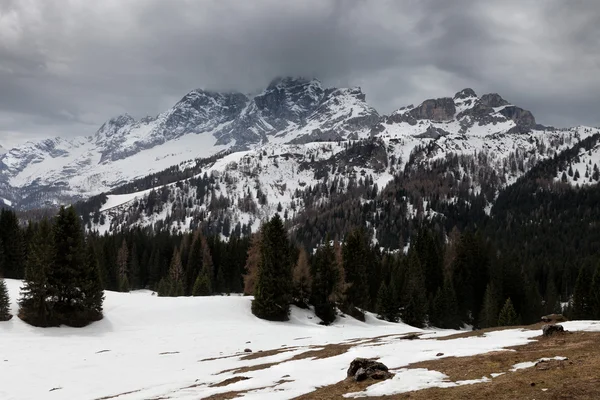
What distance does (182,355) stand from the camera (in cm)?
3042

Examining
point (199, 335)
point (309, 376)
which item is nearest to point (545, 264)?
point (199, 335)

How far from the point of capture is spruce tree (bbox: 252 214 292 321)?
51.5 meters

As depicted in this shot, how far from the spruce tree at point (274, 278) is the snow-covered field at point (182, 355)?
2.85 m

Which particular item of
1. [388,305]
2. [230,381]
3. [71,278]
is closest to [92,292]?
[71,278]

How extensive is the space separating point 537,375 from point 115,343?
104 ft

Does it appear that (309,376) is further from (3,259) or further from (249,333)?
(3,259)

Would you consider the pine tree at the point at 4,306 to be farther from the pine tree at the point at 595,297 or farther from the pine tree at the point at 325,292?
the pine tree at the point at 595,297

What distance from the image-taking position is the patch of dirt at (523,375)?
36.7ft

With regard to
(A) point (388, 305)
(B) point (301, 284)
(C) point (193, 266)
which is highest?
(C) point (193, 266)

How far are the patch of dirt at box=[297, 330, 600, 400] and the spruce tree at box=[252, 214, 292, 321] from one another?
3475cm

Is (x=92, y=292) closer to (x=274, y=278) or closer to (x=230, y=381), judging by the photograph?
(x=274, y=278)

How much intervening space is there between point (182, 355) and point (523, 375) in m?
23.8

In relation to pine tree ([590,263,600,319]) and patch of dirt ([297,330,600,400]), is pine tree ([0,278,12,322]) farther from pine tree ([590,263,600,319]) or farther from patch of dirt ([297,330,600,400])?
pine tree ([590,263,600,319])

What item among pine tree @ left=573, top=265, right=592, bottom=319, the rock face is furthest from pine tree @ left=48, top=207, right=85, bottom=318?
pine tree @ left=573, top=265, right=592, bottom=319
